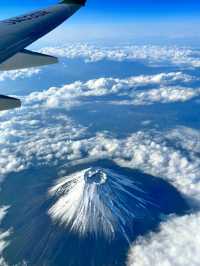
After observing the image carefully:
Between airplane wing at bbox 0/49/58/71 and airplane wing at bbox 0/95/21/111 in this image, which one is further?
airplane wing at bbox 0/49/58/71

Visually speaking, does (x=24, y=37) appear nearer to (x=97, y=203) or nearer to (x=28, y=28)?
(x=28, y=28)

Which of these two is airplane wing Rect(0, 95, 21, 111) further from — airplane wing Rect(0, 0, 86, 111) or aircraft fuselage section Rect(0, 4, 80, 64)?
aircraft fuselage section Rect(0, 4, 80, 64)

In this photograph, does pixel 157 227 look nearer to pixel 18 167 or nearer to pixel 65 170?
pixel 65 170

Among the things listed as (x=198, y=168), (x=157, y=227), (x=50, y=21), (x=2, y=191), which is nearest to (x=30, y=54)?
(x=50, y=21)

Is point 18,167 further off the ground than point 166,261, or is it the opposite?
point 166,261

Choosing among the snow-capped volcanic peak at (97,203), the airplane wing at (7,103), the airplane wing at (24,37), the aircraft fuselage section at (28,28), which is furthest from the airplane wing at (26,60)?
the snow-capped volcanic peak at (97,203)

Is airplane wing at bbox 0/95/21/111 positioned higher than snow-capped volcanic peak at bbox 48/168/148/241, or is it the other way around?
airplane wing at bbox 0/95/21/111

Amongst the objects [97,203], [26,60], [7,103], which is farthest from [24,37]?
[97,203]

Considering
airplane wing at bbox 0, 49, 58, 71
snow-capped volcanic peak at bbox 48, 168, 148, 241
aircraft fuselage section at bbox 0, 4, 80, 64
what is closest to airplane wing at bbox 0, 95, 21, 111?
aircraft fuselage section at bbox 0, 4, 80, 64
